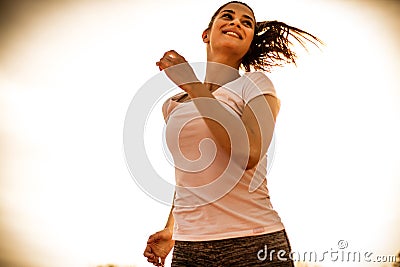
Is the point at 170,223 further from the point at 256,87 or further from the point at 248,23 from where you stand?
the point at 248,23

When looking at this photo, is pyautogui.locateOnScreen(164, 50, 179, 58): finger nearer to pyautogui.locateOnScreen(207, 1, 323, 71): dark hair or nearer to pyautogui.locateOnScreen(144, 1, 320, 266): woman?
pyautogui.locateOnScreen(144, 1, 320, 266): woman

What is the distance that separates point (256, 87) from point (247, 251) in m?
0.42

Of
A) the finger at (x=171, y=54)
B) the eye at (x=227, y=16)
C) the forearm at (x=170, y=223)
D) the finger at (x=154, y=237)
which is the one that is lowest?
the finger at (x=154, y=237)

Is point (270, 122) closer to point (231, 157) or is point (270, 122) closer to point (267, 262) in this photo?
point (231, 157)

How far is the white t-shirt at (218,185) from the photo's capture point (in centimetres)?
141

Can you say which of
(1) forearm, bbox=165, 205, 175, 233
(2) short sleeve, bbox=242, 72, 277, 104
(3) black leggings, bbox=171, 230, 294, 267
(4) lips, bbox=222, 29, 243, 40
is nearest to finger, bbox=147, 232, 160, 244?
(1) forearm, bbox=165, 205, 175, 233

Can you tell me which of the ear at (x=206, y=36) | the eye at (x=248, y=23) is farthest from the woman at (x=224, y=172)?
the ear at (x=206, y=36)

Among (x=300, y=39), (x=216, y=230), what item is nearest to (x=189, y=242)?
(x=216, y=230)

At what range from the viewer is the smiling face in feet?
5.59

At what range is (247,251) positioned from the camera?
1.37 meters

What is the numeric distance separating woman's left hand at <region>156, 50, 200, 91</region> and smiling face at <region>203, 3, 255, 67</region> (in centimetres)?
29

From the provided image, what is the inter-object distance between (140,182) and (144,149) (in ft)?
0.46

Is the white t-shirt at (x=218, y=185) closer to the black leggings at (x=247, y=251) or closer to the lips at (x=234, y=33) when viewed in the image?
the black leggings at (x=247, y=251)

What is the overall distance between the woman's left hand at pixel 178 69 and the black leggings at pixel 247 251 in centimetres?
40
